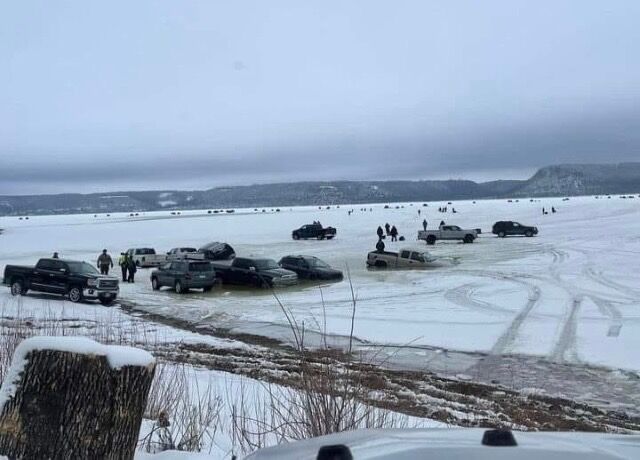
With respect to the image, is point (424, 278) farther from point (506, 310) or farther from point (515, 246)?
point (515, 246)

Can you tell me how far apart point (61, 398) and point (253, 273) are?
26454 millimetres

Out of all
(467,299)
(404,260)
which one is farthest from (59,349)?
(404,260)

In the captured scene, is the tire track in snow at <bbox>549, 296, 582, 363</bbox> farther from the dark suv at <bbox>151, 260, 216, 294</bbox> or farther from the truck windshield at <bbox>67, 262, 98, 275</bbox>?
the truck windshield at <bbox>67, 262, 98, 275</bbox>

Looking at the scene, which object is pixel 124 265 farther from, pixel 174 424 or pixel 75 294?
pixel 174 424

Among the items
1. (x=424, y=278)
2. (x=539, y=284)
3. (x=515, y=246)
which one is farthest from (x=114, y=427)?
(x=515, y=246)

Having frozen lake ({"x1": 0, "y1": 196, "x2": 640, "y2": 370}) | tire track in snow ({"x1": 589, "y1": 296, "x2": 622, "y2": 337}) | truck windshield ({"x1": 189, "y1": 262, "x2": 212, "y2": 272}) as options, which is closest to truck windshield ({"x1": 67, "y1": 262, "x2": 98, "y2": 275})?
frozen lake ({"x1": 0, "y1": 196, "x2": 640, "y2": 370})

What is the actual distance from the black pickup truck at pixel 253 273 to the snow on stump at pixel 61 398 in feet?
81.3

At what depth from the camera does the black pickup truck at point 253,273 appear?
29438mm

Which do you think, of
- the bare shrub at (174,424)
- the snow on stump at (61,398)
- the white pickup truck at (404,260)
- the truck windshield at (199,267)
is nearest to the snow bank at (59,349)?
the snow on stump at (61,398)

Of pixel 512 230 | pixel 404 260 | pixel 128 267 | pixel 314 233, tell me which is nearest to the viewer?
pixel 128 267

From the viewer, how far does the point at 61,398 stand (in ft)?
11.8

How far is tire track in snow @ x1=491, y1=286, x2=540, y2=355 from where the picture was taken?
15.8 meters

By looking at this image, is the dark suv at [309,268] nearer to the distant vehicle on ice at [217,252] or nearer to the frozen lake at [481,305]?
the frozen lake at [481,305]

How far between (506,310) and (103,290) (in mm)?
14661
